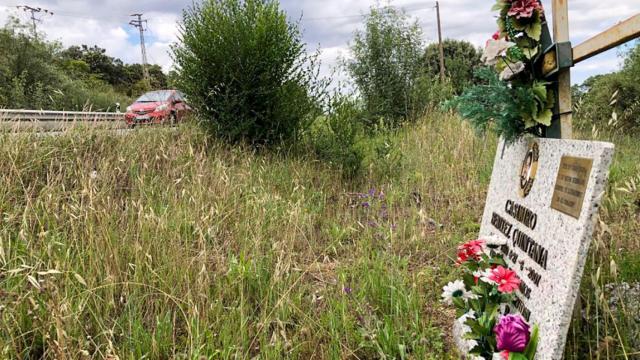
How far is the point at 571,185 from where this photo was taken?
63.7 inches

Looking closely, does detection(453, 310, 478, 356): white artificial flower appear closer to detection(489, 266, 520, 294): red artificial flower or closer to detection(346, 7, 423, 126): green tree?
detection(489, 266, 520, 294): red artificial flower

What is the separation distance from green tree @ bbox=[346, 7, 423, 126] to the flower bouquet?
305 inches

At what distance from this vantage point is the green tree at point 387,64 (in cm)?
991

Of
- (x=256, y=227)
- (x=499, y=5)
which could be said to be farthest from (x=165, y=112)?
(x=499, y=5)

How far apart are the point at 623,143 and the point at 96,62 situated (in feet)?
140

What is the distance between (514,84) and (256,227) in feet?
6.19

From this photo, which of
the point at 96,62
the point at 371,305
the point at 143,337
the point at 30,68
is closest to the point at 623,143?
the point at 371,305

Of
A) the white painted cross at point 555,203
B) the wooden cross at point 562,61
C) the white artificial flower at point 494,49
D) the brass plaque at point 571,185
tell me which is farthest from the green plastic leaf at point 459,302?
the white artificial flower at point 494,49

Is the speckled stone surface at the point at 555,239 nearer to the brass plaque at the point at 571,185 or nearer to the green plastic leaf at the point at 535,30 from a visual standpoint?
the brass plaque at the point at 571,185

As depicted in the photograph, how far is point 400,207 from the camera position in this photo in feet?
13.9

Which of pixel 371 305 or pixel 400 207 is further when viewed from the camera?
pixel 400 207

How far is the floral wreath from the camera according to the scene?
6.92ft

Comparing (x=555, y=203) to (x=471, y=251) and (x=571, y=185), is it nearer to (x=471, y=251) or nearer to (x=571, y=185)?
(x=571, y=185)

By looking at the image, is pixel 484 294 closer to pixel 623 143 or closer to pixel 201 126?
pixel 201 126
